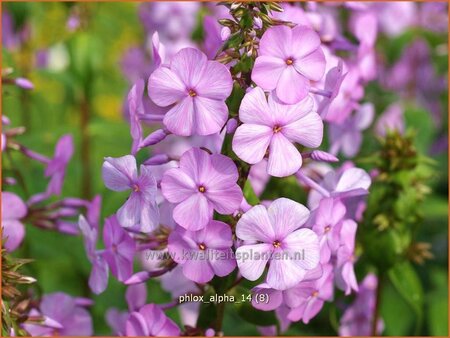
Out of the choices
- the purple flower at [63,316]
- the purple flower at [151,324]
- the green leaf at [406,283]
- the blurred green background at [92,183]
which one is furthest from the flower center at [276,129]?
the blurred green background at [92,183]

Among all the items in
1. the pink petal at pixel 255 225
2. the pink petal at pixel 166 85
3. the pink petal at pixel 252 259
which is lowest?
the pink petal at pixel 252 259

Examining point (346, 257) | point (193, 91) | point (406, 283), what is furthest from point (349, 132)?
point (193, 91)

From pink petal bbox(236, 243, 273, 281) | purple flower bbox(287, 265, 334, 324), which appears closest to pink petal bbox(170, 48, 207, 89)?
pink petal bbox(236, 243, 273, 281)

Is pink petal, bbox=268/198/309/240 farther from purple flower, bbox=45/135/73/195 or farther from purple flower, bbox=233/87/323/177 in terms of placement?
purple flower, bbox=45/135/73/195

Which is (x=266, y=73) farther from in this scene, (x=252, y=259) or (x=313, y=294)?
(x=313, y=294)

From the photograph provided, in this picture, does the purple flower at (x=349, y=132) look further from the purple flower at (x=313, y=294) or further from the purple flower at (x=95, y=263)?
the purple flower at (x=95, y=263)

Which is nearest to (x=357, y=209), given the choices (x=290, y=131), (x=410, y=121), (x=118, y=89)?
(x=290, y=131)
